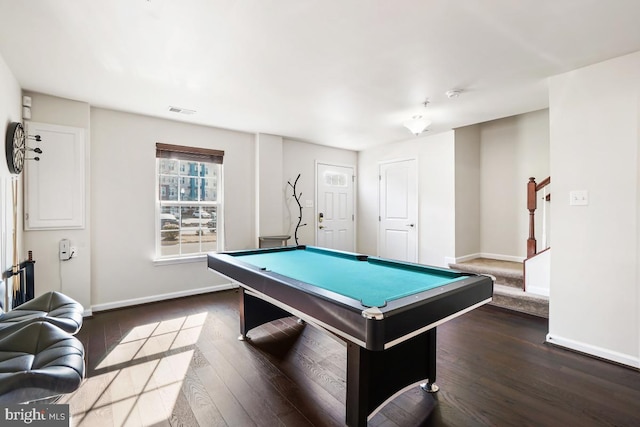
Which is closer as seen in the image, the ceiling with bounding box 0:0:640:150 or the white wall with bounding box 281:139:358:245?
the ceiling with bounding box 0:0:640:150

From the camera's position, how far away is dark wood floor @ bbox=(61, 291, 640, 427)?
179 centimetres

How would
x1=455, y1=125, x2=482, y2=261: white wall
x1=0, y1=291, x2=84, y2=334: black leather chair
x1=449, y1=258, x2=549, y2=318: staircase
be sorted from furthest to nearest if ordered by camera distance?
1. x1=455, y1=125, x2=482, y2=261: white wall
2. x1=449, y1=258, x2=549, y2=318: staircase
3. x1=0, y1=291, x2=84, y2=334: black leather chair

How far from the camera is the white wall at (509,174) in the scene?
436 cm

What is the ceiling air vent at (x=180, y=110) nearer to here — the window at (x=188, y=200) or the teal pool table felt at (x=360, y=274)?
the window at (x=188, y=200)

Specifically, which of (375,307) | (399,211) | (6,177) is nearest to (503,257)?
(399,211)

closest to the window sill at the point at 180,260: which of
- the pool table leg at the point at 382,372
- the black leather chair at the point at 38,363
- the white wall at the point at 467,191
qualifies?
the black leather chair at the point at 38,363

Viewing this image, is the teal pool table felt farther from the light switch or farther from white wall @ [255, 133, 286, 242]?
white wall @ [255, 133, 286, 242]

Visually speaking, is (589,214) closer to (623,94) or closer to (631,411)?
(623,94)

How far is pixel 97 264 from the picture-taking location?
3.61 m

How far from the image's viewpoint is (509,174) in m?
4.68

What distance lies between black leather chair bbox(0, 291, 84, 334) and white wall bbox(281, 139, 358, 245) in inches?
134

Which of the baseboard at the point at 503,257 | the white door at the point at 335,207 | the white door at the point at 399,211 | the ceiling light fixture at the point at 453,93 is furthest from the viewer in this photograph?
the white door at the point at 335,207

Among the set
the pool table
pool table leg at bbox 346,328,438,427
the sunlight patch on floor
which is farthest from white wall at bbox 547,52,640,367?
the sunlight patch on floor

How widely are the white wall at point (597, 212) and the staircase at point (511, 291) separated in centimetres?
72
